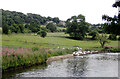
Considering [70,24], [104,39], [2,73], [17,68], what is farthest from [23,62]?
[70,24]

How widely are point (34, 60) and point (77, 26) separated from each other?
79.0 m

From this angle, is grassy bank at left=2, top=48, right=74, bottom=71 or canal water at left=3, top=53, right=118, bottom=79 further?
grassy bank at left=2, top=48, right=74, bottom=71

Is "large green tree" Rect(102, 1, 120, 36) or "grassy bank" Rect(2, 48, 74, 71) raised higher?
"large green tree" Rect(102, 1, 120, 36)

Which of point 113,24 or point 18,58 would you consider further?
point 18,58

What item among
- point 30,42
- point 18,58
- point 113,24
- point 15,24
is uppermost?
point 15,24

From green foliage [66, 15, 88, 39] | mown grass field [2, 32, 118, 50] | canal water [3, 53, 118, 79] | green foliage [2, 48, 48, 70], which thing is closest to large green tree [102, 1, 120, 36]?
canal water [3, 53, 118, 79]

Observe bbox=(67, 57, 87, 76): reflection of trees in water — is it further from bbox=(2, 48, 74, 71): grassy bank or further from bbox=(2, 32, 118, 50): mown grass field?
bbox=(2, 32, 118, 50): mown grass field

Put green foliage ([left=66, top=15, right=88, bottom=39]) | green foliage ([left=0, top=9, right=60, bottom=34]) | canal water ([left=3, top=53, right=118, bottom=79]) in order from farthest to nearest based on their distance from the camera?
1. green foliage ([left=66, top=15, right=88, bottom=39])
2. green foliage ([left=0, top=9, right=60, bottom=34])
3. canal water ([left=3, top=53, right=118, bottom=79])

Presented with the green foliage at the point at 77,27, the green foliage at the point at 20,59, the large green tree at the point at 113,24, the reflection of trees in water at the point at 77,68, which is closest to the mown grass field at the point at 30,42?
the green foliage at the point at 20,59

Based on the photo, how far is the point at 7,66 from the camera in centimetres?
1873

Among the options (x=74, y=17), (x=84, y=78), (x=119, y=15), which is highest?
(x=74, y=17)

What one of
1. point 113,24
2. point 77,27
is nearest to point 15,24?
point 77,27

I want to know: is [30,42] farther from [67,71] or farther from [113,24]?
[113,24]

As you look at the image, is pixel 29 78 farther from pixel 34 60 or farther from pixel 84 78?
pixel 34 60
